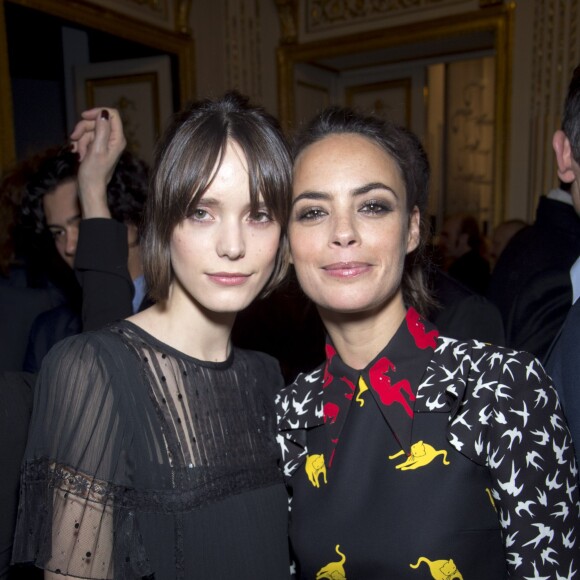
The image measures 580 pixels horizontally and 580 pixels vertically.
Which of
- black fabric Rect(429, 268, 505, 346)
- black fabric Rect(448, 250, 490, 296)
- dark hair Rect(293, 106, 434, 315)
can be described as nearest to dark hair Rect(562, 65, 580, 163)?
dark hair Rect(293, 106, 434, 315)

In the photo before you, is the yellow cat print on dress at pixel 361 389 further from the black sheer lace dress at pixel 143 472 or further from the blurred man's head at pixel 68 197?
the blurred man's head at pixel 68 197

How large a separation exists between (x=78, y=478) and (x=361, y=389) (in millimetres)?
615

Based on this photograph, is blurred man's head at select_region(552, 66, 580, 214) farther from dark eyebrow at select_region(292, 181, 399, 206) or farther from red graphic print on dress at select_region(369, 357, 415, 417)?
red graphic print on dress at select_region(369, 357, 415, 417)

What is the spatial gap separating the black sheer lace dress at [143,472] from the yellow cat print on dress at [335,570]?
136 mm

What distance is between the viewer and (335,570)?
126 cm

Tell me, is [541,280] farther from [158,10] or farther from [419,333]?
[158,10]

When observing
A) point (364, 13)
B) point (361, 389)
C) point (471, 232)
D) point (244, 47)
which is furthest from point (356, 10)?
point (361, 389)

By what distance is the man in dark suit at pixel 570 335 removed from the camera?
3.91 feet

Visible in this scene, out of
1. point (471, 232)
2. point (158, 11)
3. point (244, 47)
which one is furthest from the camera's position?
point (244, 47)

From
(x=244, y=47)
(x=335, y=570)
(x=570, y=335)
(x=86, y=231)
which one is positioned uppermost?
(x=244, y=47)

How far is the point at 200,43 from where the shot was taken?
18.3 feet

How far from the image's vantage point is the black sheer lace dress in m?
1.13

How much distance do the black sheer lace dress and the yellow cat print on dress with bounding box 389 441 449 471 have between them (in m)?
0.34

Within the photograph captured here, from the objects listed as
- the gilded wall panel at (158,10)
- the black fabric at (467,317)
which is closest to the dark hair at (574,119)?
the black fabric at (467,317)
